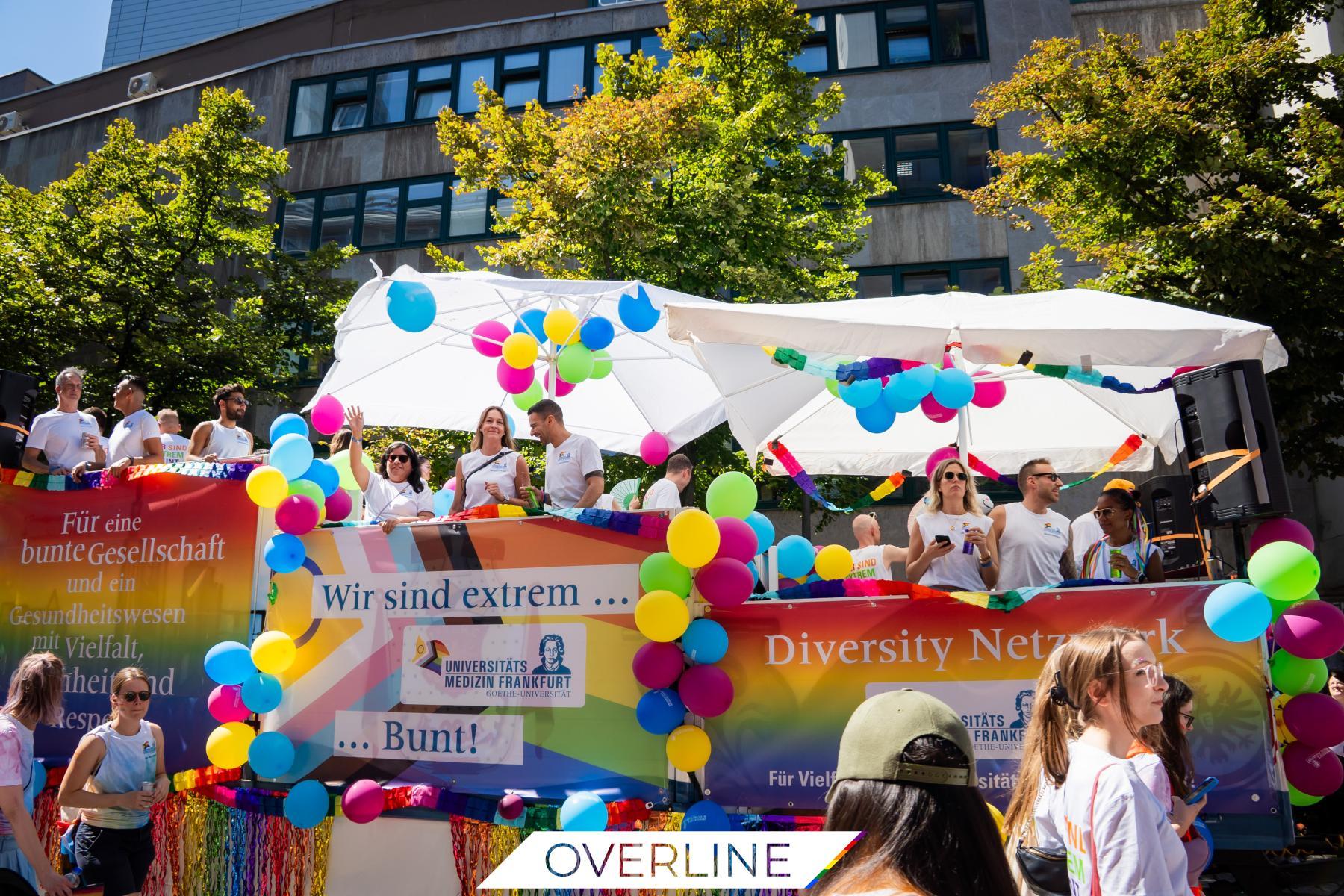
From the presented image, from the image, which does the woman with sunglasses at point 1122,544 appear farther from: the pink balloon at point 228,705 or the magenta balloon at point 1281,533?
the pink balloon at point 228,705

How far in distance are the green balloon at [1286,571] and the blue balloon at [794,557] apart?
3.62m

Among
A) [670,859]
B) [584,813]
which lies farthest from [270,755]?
[670,859]

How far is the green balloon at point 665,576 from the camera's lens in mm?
5516

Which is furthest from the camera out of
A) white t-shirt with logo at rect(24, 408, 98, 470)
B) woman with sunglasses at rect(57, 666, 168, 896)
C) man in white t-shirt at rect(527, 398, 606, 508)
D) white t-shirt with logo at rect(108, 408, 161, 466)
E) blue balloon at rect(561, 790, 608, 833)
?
white t-shirt with logo at rect(108, 408, 161, 466)

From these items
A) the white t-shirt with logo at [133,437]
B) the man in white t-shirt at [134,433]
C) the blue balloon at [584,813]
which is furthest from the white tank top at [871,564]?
the white t-shirt with logo at [133,437]

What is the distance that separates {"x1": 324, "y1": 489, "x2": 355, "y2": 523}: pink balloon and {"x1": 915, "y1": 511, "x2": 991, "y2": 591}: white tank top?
3808mm

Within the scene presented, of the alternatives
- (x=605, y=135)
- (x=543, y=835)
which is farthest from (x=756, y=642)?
(x=605, y=135)

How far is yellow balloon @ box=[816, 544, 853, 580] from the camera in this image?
27.7 ft

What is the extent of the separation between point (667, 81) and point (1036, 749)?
13.5 metres

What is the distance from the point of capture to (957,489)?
21.8 feet

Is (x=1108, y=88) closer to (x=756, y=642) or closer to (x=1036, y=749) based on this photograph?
(x=756, y=642)

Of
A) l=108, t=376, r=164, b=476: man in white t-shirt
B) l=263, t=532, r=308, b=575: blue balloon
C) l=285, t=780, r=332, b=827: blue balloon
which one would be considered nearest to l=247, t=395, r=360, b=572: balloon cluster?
l=263, t=532, r=308, b=575: blue balloon

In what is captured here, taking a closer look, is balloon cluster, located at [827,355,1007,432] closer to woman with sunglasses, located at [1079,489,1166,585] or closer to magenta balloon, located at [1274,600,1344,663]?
woman with sunglasses, located at [1079,489,1166,585]

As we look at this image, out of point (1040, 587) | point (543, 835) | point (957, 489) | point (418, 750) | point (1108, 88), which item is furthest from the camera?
point (1108, 88)
